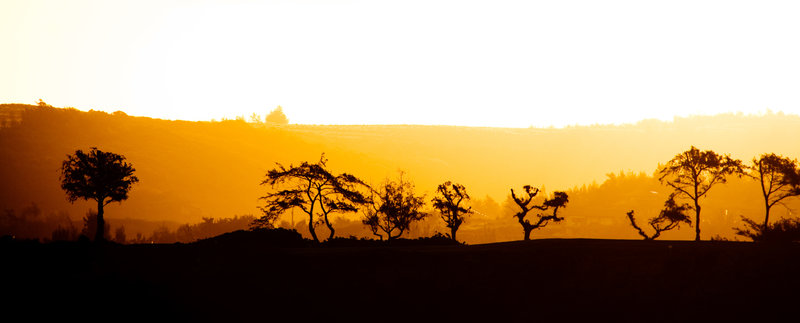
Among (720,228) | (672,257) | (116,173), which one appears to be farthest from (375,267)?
(720,228)

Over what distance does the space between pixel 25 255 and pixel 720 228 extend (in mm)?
133526

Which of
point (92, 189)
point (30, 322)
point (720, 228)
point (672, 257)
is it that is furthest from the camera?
point (720, 228)

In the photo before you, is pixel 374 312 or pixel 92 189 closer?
pixel 374 312

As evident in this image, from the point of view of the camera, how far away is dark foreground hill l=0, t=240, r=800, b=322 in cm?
4019

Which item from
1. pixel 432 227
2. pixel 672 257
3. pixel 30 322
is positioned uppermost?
pixel 672 257

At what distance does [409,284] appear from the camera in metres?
43.3

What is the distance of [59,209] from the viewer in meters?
163

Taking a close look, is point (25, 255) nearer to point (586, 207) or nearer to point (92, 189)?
point (92, 189)

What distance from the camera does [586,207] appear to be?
167625 millimetres

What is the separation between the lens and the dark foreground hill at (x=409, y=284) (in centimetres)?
4019

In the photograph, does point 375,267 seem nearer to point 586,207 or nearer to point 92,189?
point 92,189

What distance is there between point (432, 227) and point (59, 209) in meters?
79.7

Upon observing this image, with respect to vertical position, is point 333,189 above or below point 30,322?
above

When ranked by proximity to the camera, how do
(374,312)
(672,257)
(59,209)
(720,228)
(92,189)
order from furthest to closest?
(59,209) < (720,228) < (92,189) < (672,257) < (374,312)
